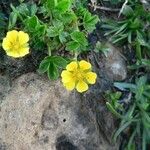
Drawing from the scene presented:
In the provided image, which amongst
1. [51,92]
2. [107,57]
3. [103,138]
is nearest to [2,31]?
[51,92]

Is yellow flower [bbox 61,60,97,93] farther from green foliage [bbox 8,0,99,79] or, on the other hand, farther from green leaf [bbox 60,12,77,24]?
green leaf [bbox 60,12,77,24]

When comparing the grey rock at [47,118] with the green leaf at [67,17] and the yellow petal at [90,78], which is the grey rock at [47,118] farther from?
the green leaf at [67,17]

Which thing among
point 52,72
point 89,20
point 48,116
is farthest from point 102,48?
point 48,116

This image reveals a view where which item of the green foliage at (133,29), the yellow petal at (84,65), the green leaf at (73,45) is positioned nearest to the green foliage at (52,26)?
the green leaf at (73,45)

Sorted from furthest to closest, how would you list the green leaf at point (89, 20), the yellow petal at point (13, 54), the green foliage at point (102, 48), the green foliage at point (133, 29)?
the green foliage at point (133, 29) → the green foliage at point (102, 48) → the green leaf at point (89, 20) → the yellow petal at point (13, 54)

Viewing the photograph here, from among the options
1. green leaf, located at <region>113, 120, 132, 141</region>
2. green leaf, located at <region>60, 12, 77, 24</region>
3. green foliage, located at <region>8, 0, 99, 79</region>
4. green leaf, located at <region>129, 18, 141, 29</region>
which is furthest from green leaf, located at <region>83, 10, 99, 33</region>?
green leaf, located at <region>113, 120, 132, 141</region>
